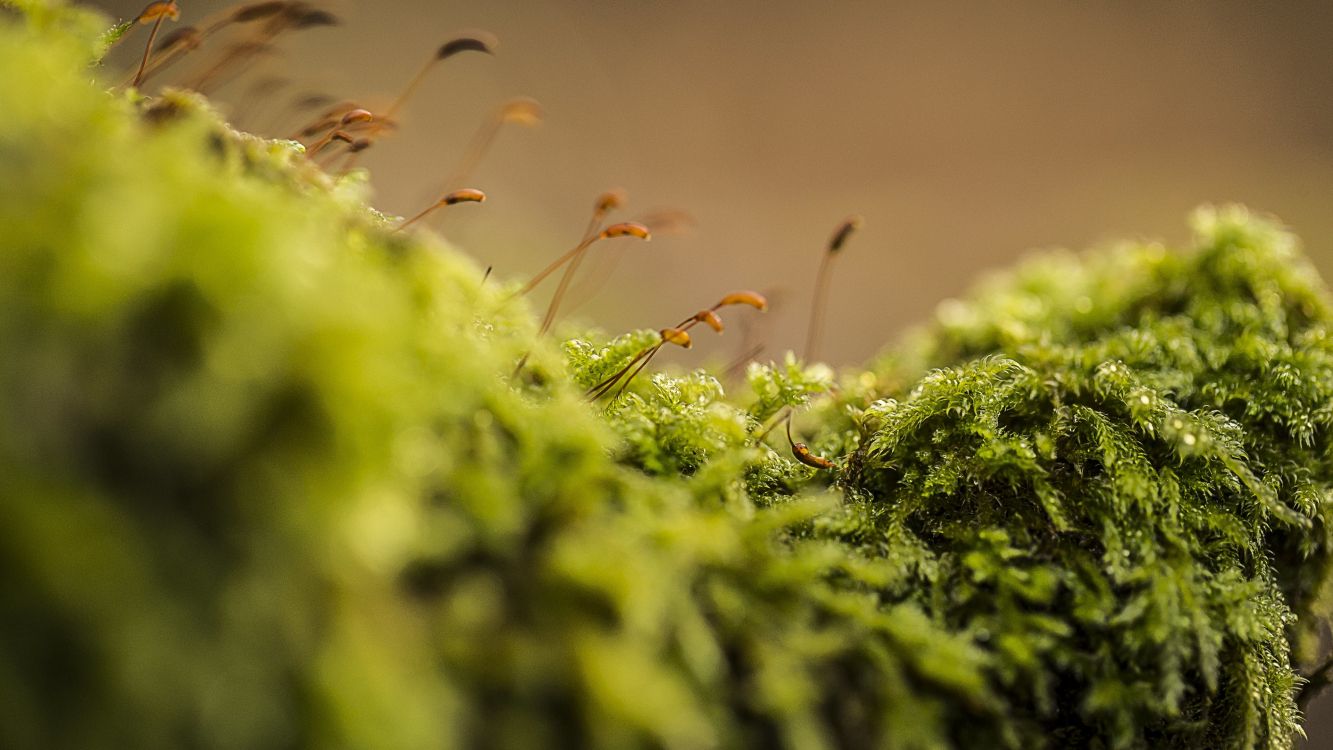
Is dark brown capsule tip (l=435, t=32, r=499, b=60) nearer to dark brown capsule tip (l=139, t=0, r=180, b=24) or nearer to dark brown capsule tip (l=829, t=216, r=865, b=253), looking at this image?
dark brown capsule tip (l=139, t=0, r=180, b=24)

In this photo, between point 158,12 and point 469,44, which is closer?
point 158,12

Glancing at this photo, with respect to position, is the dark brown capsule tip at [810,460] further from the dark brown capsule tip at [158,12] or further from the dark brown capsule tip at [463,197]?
the dark brown capsule tip at [158,12]

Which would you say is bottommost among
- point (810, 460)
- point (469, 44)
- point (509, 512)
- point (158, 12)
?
point (509, 512)

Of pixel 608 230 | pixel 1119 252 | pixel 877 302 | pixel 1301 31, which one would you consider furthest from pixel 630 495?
pixel 1301 31

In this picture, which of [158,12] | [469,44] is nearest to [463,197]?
[469,44]

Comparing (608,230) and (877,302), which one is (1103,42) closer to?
(877,302)

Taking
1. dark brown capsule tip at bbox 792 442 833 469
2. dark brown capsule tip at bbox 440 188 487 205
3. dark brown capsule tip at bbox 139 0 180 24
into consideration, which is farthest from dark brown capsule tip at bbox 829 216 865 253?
dark brown capsule tip at bbox 139 0 180 24

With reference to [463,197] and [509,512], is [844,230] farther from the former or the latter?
[509,512]

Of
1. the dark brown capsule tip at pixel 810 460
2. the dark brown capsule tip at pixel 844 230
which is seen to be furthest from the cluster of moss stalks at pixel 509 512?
the dark brown capsule tip at pixel 844 230
